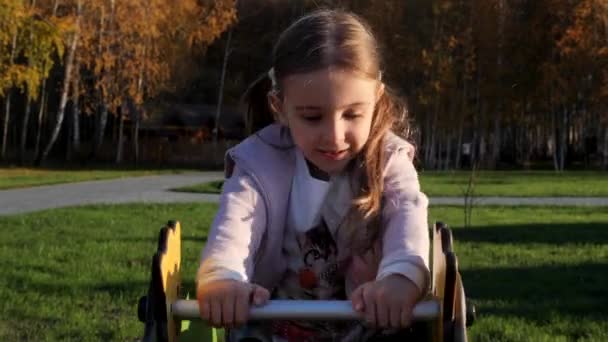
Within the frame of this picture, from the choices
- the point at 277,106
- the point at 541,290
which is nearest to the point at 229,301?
the point at 277,106

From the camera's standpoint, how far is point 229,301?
2205mm

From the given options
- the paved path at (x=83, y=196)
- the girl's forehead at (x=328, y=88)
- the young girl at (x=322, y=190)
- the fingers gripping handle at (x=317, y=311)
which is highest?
the girl's forehead at (x=328, y=88)

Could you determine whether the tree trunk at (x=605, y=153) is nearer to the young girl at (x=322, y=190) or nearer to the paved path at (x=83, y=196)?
the paved path at (x=83, y=196)

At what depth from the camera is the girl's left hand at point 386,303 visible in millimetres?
2174

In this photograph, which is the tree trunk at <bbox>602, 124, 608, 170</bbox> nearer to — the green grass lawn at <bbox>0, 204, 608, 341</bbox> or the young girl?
the green grass lawn at <bbox>0, 204, 608, 341</bbox>

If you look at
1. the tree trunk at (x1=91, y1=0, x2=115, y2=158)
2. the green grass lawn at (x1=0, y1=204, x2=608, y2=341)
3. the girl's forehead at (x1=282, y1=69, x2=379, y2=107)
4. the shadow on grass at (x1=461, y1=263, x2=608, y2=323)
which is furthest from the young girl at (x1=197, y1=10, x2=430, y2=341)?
the tree trunk at (x1=91, y1=0, x2=115, y2=158)

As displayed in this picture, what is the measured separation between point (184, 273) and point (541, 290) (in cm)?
253

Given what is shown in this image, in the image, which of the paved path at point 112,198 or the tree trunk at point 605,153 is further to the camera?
the tree trunk at point 605,153

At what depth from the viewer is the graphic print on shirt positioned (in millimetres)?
2662

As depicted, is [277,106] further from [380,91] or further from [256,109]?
[256,109]

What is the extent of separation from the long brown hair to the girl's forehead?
0.02m

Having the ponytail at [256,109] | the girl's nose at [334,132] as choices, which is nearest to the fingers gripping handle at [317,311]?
the girl's nose at [334,132]

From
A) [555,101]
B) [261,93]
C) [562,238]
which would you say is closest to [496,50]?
[555,101]

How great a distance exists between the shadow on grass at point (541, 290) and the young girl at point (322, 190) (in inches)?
120
